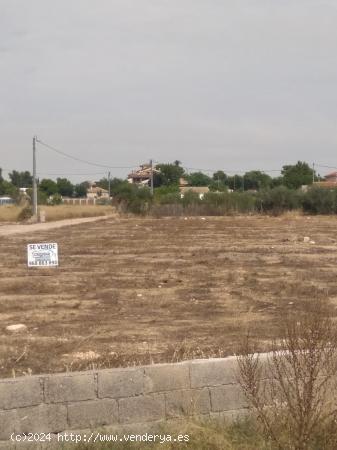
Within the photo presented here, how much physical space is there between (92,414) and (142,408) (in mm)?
365

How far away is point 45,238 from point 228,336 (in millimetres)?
19371

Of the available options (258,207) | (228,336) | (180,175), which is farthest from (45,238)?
(180,175)

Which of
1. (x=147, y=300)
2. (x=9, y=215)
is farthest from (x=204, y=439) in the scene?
(x=9, y=215)

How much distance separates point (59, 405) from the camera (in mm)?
4582

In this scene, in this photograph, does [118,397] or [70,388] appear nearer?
[70,388]

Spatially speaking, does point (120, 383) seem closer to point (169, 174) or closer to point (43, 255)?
point (43, 255)

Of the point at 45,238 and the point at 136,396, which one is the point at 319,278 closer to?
the point at 136,396

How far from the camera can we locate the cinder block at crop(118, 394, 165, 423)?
472 centimetres

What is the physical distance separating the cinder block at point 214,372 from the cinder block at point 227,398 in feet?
0.16

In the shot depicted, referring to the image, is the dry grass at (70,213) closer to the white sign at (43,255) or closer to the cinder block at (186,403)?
the white sign at (43,255)

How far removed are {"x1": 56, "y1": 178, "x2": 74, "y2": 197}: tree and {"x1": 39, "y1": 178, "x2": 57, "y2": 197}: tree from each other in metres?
2.50

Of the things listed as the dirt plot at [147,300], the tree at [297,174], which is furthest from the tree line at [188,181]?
the dirt plot at [147,300]

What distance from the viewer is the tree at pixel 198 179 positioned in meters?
124

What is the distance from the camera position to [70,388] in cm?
460
